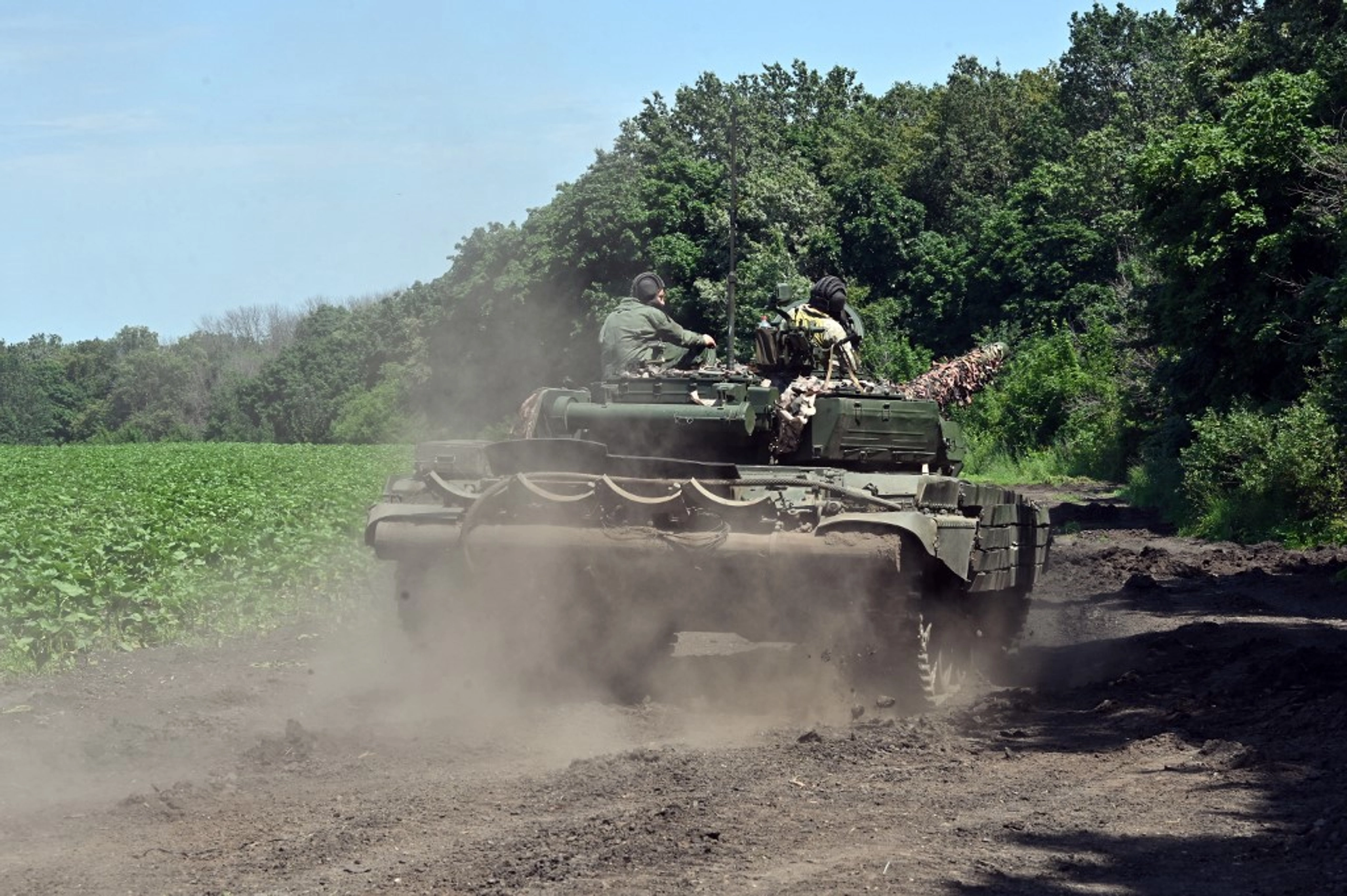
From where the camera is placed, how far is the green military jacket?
37.9 feet

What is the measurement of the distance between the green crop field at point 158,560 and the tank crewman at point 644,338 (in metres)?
4.25

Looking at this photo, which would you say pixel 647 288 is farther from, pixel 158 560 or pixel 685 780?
pixel 158 560

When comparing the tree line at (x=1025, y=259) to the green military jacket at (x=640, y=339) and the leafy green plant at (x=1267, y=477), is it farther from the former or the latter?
the green military jacket at (x=640, y=339)

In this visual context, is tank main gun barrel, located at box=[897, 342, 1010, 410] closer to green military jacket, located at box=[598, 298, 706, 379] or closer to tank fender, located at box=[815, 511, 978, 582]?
green military jacket, located at box=[598, 298, 706, 379]

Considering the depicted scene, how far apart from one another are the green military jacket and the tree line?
223 centimetres

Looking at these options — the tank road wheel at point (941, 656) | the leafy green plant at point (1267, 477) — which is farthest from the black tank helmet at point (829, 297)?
the leafy green plant at point (1267, 477)

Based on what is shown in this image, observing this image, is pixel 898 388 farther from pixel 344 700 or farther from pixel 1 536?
pixel 1 536

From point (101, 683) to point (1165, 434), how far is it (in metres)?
21.2

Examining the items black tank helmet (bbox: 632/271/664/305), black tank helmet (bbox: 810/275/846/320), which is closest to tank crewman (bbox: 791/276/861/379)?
black tank helmet (bbox: 810/275/846/320)

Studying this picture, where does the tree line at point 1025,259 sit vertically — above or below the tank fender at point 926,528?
above

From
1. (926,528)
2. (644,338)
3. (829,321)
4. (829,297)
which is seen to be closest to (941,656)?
(926,528)

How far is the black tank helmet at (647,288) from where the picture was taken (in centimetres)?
1175

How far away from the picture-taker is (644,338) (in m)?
11.6

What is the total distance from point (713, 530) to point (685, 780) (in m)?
2.11
